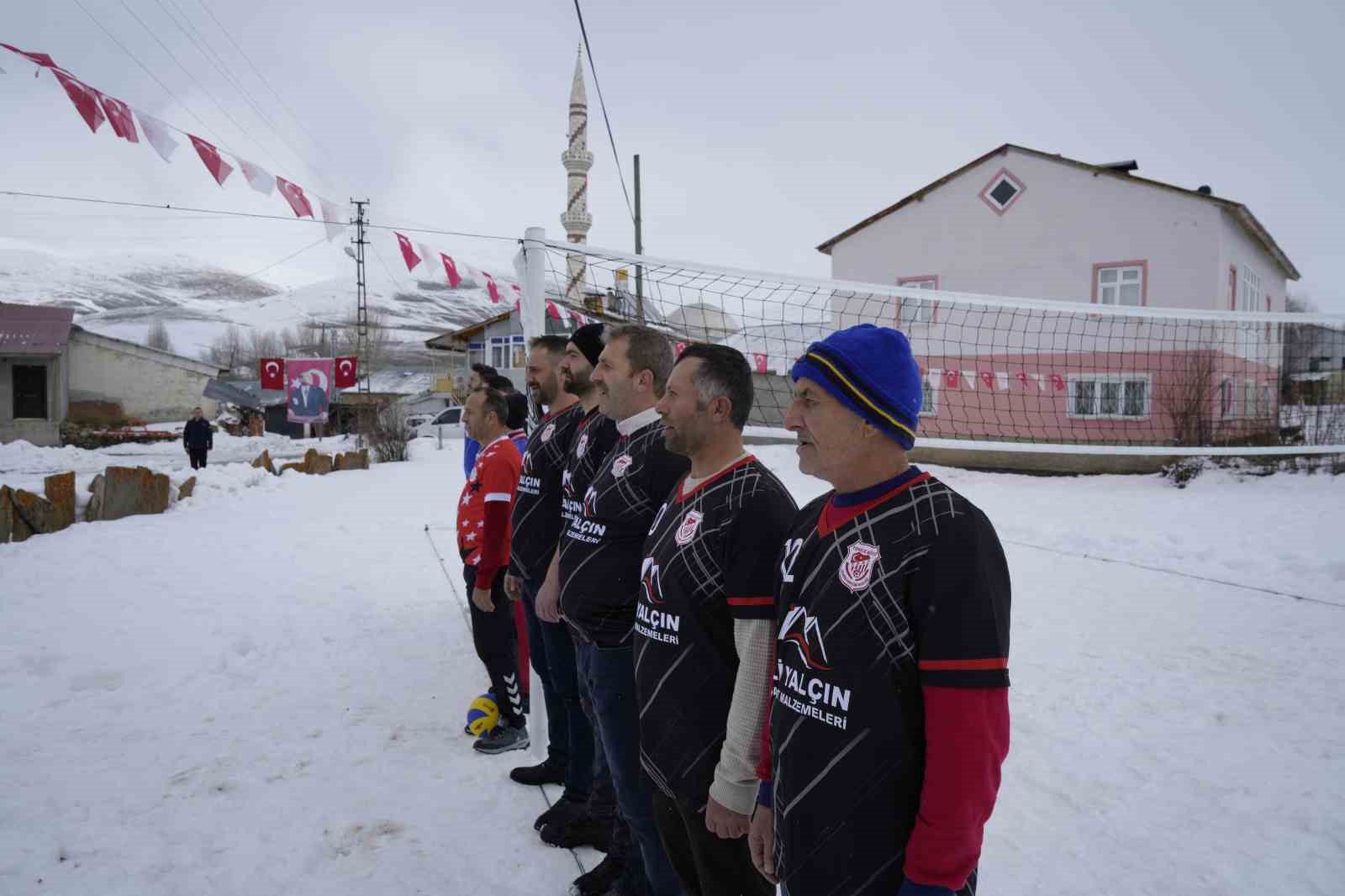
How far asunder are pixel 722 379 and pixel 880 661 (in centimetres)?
98

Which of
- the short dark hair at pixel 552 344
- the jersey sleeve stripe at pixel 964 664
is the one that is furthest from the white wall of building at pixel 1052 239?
the jersey sleeve stripe at pixel 964 664

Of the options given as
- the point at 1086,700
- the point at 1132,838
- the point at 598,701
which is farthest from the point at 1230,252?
the point at 598,701

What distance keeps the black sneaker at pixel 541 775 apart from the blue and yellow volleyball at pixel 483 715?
19.4 inches

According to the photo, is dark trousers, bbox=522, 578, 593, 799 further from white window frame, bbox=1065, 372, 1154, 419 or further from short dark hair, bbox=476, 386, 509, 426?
white window frame, bbox=1065, 372, 1154, 419

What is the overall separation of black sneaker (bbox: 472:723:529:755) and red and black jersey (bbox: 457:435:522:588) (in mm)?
814

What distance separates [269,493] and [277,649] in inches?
337

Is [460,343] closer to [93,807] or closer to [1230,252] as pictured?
[1230,252]

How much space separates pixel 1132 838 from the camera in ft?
9.35

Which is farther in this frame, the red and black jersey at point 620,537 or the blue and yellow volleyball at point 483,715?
the blue and yellow volleyball at point 483,715

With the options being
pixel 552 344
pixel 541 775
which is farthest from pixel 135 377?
pixel 541 775

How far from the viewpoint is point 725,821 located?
1748 mm

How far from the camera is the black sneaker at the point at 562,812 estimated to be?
118 inches

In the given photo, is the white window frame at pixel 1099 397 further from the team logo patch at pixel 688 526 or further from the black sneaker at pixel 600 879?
the team logo patch at pixel 688 526

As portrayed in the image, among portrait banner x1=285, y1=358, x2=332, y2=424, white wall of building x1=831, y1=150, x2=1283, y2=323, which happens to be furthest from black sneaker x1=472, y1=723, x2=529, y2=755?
portrait banner x1=285, y1=358, x2=332, y2=424
